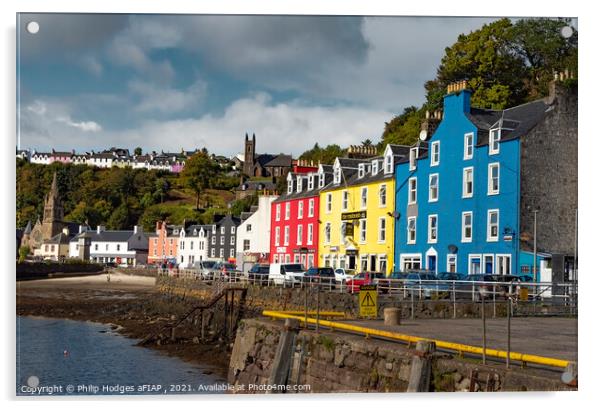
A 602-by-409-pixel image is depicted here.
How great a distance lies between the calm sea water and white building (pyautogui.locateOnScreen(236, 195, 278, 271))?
2385 centimetres

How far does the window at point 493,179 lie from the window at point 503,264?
2.44 meters

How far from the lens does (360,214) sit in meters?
37.9

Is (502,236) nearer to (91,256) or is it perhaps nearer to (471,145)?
(471,145)

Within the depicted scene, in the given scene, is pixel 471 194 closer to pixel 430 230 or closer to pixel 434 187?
pixel 434 187

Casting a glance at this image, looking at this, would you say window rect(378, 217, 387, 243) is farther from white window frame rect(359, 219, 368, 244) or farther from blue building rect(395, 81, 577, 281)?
white window frame rect(359, 219, 368, 244)

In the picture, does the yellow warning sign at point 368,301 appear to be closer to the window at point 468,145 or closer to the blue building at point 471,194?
the blue building at point 471,194

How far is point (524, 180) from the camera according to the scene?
26500 millimetres

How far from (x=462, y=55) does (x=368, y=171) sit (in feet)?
30.9

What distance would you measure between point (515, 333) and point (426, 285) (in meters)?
10.1

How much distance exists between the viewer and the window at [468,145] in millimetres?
29188

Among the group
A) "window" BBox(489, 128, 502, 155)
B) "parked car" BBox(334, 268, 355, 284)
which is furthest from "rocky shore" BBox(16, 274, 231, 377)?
"window" BBox(489, 128, 502, 155)

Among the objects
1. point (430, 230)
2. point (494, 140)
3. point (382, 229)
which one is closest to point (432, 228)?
point (430, 230)

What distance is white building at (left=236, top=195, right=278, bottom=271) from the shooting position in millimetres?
55969

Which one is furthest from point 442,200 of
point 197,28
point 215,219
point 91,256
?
point 91,256
